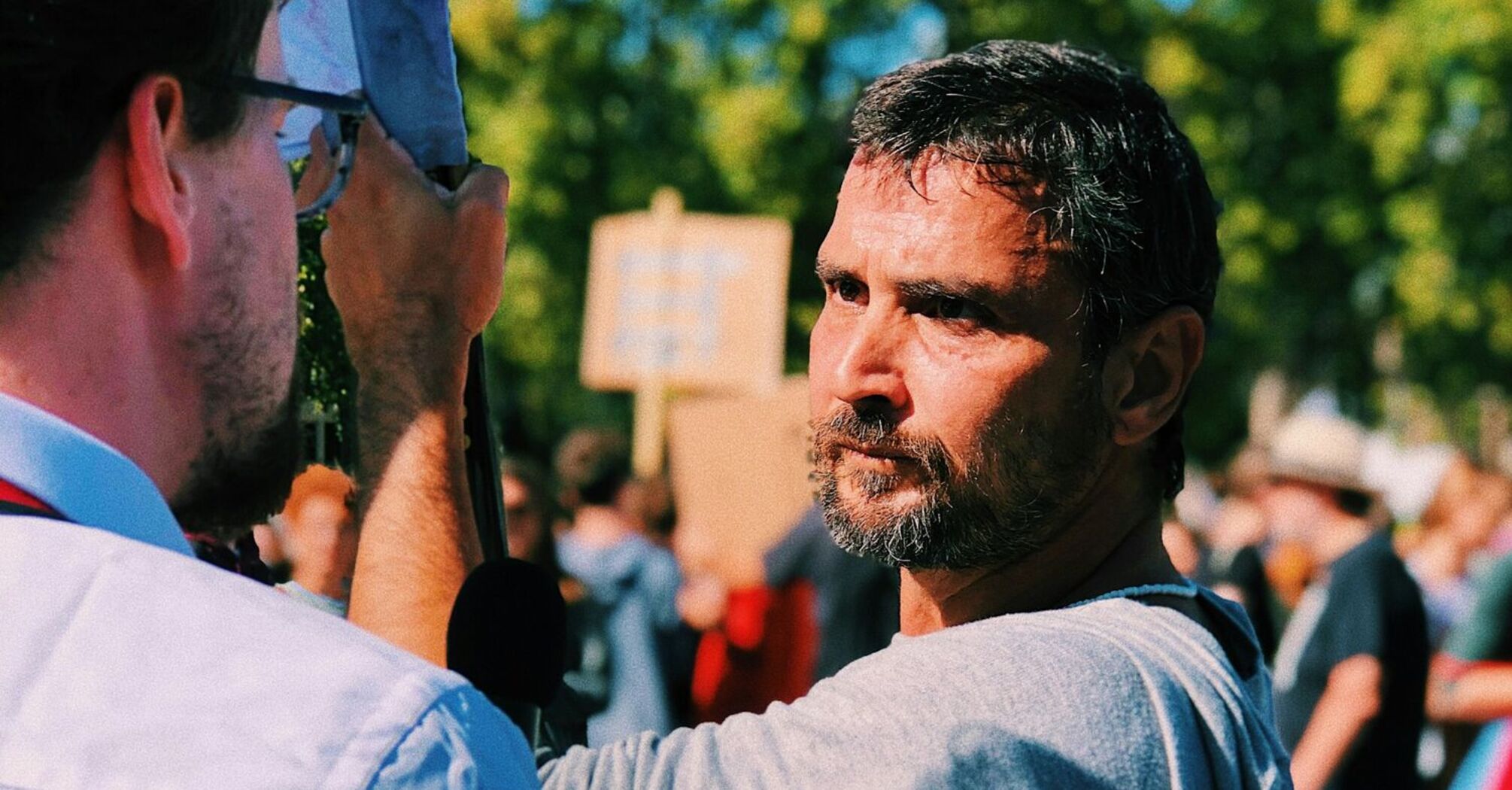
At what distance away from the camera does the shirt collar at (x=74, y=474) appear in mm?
1037

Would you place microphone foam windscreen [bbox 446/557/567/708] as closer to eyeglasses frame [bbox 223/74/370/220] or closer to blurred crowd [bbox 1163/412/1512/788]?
eyeglasses frame [bbox 223/74/370/220]

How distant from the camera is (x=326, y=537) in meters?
2.36

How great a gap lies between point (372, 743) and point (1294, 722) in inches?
206

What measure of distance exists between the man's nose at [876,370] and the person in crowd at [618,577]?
3433 mm

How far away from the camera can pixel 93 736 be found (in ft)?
3.20

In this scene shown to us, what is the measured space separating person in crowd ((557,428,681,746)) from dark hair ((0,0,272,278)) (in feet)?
13.4

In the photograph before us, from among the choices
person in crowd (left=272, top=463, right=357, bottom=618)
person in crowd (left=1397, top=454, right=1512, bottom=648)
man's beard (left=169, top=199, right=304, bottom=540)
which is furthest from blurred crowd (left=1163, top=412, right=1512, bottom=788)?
man's beard (left=169, top=199, right=304, bottom=540)

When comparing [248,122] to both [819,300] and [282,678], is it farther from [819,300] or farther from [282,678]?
[819,300]

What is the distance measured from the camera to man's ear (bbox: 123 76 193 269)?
1159 mm

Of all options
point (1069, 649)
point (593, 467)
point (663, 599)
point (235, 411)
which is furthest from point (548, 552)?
point (235, 411)

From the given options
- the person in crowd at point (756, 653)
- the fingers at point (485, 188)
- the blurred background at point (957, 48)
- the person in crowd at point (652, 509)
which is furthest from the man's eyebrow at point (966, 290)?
the blurred background at point (957, 48)

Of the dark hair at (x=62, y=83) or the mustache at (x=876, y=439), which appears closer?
the dark hair at (x=62, y=83)

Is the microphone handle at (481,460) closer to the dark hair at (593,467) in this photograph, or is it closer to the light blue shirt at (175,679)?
the light blue shirt at (175,679)

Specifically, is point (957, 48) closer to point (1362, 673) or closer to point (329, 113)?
point (1362, 673)
